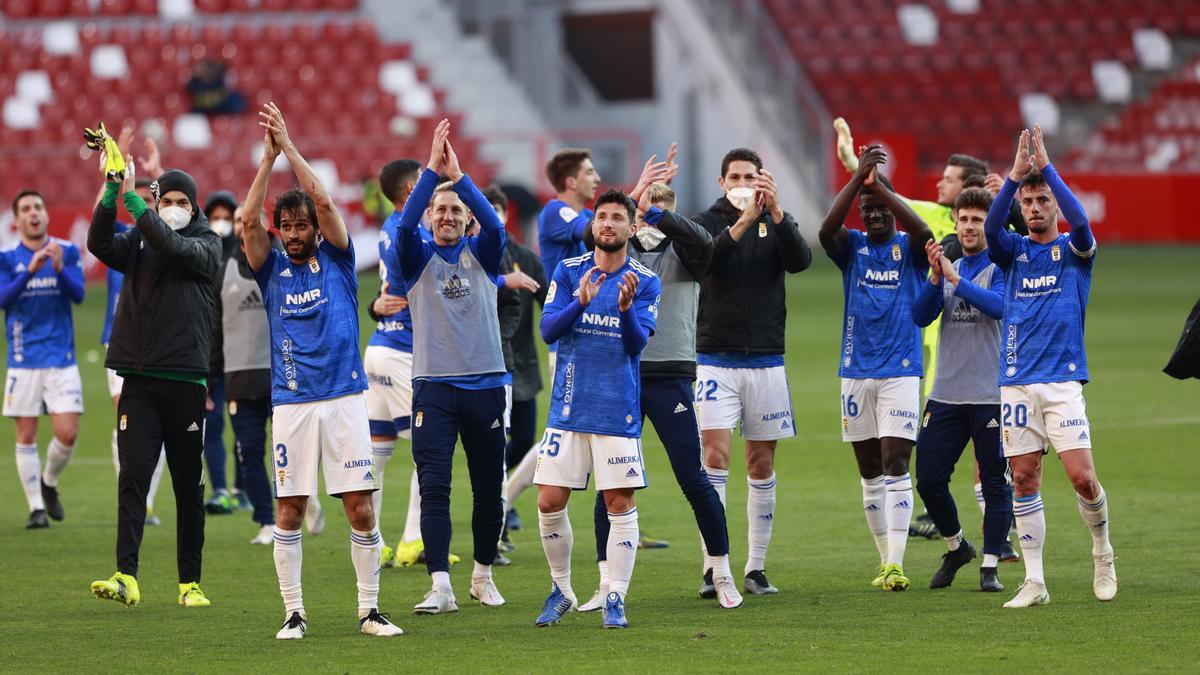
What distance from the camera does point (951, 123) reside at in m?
37.2

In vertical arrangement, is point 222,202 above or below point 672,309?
above

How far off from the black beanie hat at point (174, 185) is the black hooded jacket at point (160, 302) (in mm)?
106

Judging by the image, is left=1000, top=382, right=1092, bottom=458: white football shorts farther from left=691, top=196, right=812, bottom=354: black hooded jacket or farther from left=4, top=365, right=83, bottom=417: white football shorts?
left=4, top=365, right=83, bottom=417: white football shorts

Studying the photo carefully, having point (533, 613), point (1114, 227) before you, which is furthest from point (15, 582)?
point (1114, 227)

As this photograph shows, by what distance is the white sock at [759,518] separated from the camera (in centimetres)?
935

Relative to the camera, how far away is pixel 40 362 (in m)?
12.3

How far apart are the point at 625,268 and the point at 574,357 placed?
521 millimetres

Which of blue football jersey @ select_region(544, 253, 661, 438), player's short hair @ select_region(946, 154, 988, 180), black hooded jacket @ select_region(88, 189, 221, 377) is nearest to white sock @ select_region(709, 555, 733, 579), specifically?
blue football jersey @ select_region(544, 253, 661, 438)

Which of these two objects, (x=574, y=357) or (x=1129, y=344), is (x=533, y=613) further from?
(x=1129, y=344)

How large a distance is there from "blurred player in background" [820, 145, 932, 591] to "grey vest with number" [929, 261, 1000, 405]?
0.15 meters

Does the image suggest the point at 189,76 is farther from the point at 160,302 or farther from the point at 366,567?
the point at 366,567

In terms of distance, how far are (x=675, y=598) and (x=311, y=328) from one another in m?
2.49

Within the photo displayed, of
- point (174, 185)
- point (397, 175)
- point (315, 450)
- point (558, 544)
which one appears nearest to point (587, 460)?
point (558, 544)

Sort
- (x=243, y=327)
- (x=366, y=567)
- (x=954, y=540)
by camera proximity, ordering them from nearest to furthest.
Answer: (x=366, y=567) → (x=954, y=540) → (x=243, y=327)
